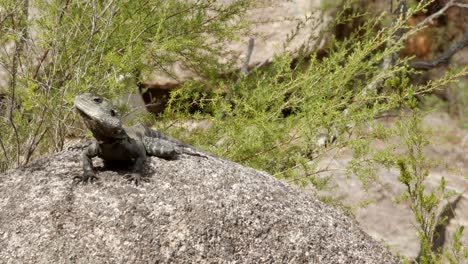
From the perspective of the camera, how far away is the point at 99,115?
304 cm

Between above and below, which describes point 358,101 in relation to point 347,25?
above

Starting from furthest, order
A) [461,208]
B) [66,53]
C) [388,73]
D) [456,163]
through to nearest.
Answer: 1. [456,163]
2. [461,208]
3. [388,73]
4. [66,53]

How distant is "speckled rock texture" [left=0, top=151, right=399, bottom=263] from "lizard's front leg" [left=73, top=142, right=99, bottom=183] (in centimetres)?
3

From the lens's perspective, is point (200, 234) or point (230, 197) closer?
point (200, 234)

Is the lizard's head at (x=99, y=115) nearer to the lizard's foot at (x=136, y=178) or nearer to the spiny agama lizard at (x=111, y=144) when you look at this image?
the spiny agama lizard at (x=111, y=144)

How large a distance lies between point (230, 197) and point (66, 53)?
1.72 meters

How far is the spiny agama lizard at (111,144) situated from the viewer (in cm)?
303

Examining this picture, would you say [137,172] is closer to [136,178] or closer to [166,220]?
[136,178]

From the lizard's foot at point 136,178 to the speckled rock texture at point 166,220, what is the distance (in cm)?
3

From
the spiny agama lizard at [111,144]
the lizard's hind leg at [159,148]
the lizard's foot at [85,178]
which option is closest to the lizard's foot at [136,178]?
the spiny agama lizard at [111,144]

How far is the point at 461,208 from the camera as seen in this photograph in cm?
721

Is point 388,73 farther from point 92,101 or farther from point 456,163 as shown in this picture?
point 456,163

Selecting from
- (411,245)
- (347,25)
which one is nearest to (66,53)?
(411,245)

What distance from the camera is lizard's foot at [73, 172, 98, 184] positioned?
118 inches
